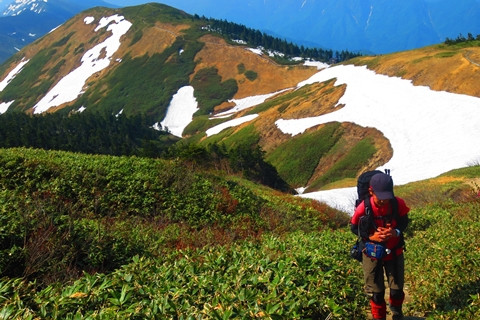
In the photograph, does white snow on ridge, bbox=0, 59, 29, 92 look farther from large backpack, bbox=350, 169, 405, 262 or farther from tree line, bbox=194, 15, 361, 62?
large backpack, bbox=350, 169, 405, 262

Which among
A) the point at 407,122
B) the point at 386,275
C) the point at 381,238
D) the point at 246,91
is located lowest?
the point at 407,122

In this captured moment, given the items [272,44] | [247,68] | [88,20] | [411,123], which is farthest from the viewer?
[88,20]

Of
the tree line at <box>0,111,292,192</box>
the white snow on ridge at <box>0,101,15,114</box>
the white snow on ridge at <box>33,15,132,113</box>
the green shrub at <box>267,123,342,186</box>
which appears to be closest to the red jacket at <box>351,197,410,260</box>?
the tree line at <box>0,111,292,192</box>

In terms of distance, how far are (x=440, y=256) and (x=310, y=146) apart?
153 feet

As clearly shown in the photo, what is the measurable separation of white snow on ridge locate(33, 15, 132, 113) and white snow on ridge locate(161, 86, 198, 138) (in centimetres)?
4760

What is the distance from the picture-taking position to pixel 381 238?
5.05m

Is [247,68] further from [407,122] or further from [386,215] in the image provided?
[386,215]

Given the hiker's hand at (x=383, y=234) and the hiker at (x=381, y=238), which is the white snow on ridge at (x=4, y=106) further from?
the hiker's hand at (x=383, y=234)

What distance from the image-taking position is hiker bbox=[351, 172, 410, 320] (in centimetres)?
502

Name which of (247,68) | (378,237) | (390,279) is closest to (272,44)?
(247,68)

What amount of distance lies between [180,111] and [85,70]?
6498cm

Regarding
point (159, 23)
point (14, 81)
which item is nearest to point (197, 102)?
point (159, 23)

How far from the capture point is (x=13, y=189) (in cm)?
1110

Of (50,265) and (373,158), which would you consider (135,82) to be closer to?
(373,158)
